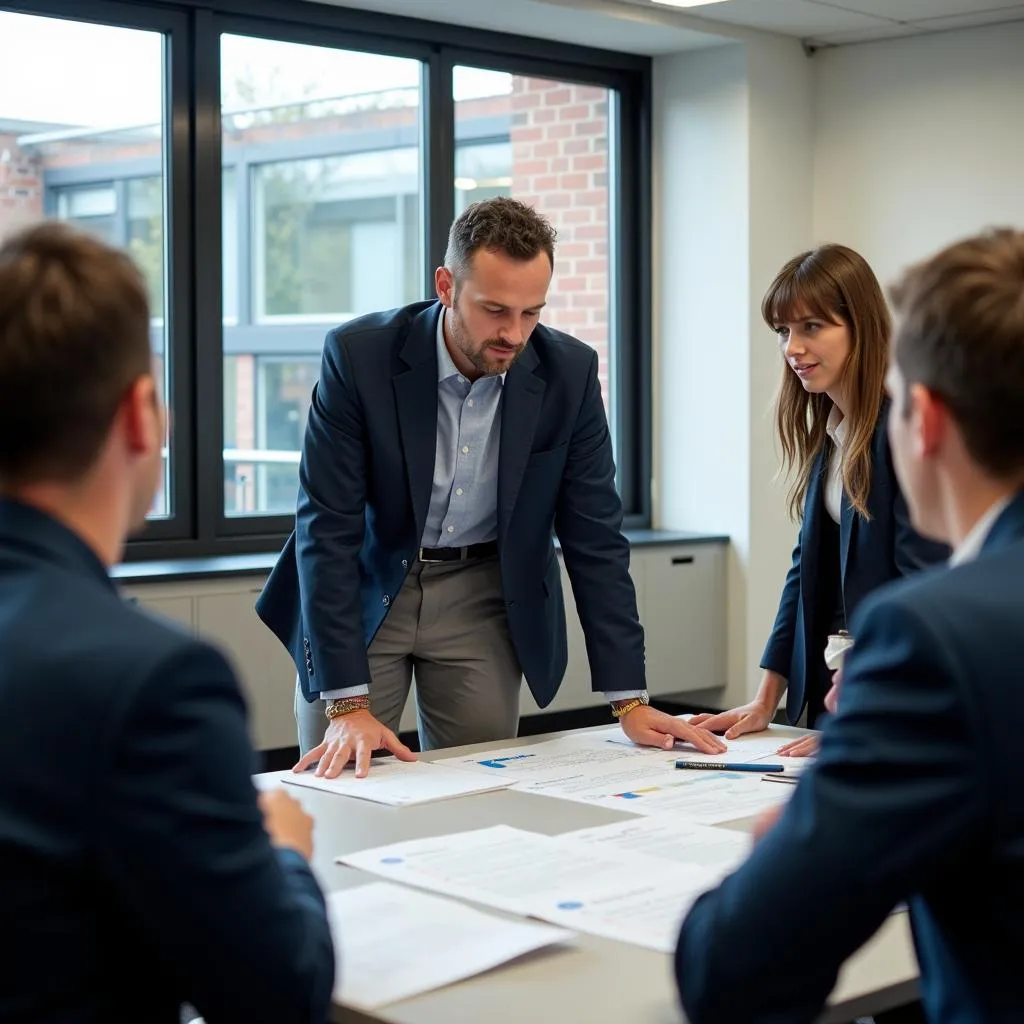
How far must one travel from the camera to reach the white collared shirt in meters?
2.73

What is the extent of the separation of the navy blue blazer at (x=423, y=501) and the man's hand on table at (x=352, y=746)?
0.20 m

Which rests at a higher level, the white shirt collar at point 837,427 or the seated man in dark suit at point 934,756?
the white shirt collar at point 837,427

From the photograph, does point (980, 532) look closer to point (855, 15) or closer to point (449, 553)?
point (449, 553)

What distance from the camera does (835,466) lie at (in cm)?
277

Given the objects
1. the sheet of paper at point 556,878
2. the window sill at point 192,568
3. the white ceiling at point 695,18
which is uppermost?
the white ceiling at point 695,18

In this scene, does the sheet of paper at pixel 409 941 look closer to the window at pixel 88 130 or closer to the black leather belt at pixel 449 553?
the black leather belt at pixel 449 553

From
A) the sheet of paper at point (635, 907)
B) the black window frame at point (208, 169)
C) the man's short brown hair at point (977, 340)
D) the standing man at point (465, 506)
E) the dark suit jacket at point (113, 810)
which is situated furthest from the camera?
the black window frame at point (208, 169)

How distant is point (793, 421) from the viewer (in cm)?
288

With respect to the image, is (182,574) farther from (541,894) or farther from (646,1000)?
(646,1000)

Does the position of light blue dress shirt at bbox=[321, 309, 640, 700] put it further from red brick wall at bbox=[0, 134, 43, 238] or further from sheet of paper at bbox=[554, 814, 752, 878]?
red brick wall at bbox=[0, 134, 43, 238]

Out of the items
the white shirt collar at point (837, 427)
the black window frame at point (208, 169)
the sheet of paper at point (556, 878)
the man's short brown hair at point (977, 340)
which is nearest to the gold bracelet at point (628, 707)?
the white shirt collar at point (837, 427)

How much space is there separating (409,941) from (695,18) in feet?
15.2

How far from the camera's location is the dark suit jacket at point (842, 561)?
8.62ft

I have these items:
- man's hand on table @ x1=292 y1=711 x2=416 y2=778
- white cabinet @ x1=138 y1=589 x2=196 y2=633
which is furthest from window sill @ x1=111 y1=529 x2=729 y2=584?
man's hand on table @ x1=292 y1=711 x2=416 y2=778
